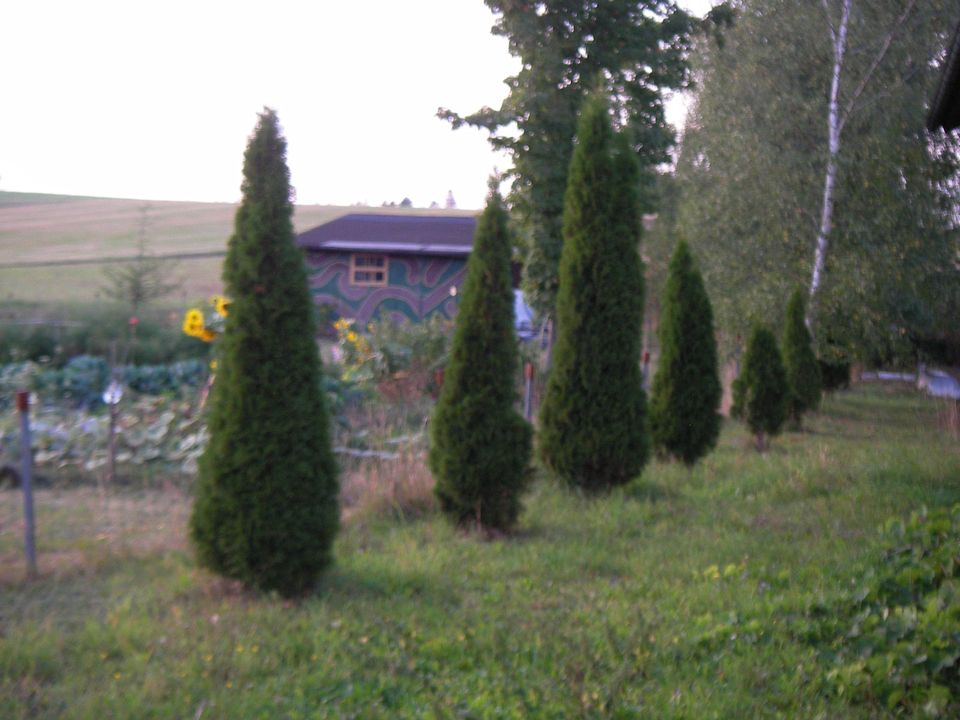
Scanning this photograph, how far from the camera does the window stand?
27.8 meters

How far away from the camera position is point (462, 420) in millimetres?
7117

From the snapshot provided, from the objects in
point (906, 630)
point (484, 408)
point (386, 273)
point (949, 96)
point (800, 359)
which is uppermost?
point (949, 96)

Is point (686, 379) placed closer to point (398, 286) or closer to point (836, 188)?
point (836, 188)

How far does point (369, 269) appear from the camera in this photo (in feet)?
91.1

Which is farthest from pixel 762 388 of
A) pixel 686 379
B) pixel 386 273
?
pixel 386 273

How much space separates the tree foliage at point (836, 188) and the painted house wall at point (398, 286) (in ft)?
32.2

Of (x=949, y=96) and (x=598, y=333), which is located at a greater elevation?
(x=949, y=96)

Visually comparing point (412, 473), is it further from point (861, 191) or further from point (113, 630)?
point (861, 191)

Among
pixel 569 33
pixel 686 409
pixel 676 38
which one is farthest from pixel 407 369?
pixel 676 38

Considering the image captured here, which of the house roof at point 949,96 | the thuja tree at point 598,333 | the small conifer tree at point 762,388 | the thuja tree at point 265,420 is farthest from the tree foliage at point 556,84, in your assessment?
the thuja tree at point 265,420

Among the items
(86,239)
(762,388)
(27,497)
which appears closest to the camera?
(27,497)

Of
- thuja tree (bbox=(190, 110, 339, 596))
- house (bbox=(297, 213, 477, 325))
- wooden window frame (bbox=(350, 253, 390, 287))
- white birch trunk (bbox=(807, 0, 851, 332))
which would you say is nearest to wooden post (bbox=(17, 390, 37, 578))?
thuja tree (bbox=(190, 110, 339, 596))

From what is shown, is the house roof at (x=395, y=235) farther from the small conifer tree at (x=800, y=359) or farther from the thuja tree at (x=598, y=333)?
the thuja tree at (x=598, y=333)

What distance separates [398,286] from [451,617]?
910 inches
